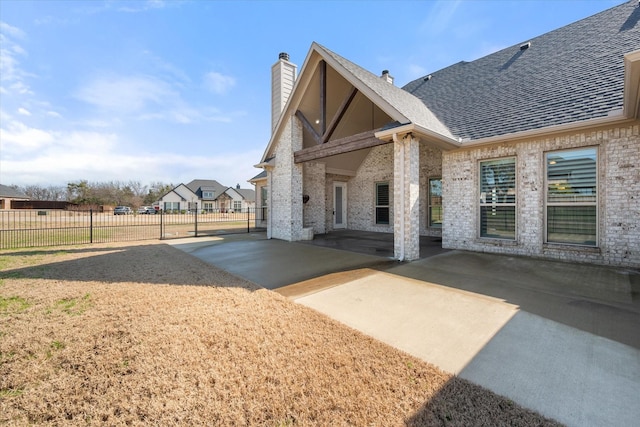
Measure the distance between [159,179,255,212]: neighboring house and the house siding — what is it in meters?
43.5

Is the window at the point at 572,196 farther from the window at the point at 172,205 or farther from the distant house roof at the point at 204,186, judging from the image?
the window at the point at 172,205

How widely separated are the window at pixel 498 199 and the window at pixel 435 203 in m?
2.76

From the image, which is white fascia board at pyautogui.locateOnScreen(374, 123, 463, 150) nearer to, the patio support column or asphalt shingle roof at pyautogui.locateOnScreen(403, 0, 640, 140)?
the patio support column

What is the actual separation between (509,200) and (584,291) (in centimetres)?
347

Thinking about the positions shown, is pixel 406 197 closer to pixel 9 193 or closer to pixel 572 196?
pixel 572 196

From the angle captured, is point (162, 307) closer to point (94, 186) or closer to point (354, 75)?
point (354, 75)

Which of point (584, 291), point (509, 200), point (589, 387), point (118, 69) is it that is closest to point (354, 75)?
point (509, 200)

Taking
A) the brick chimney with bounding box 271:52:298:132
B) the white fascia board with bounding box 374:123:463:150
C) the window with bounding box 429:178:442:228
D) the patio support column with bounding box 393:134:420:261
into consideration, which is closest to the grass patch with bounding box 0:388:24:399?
the patio support column with bounding box 393:134:420:261

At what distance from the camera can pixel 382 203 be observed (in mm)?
12312

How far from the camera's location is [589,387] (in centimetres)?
203

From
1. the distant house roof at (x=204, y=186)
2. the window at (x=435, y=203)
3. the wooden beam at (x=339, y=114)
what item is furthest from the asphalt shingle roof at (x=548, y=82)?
the distant house roof at (x=204, y=186)

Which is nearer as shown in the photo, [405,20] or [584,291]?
[584,291]

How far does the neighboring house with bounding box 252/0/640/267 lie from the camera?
18.6 feet

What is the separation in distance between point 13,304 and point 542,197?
1075 cm
